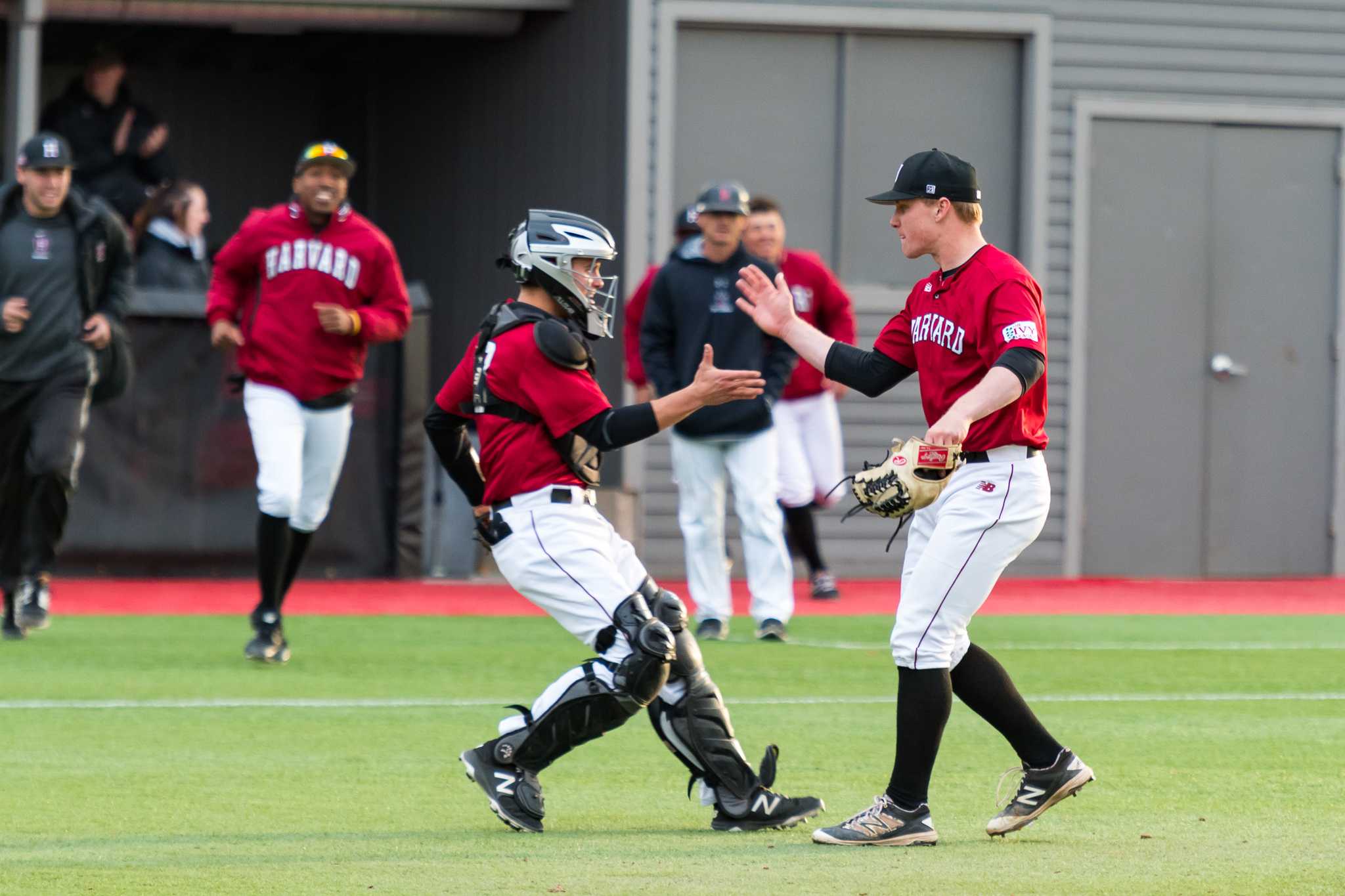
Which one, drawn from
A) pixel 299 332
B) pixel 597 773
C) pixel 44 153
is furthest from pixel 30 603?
pixel 597 773

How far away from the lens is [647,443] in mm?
14352

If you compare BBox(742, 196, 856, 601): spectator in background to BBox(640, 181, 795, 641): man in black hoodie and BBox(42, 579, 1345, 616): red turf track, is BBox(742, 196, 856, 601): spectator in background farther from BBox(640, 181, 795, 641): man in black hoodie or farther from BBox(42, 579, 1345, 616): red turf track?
BBox(42, 579, 1345, 616): red turf track

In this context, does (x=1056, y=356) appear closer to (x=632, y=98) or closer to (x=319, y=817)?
(x=632, y=98)

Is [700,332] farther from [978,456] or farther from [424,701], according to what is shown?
[978,456]

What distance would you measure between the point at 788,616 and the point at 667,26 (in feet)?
17.6

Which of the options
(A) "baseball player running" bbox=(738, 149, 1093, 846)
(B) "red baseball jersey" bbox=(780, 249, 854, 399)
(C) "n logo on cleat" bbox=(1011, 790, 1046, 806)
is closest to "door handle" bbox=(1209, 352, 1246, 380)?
(B) "red baseball jersey" bbox=(780, 249, 854, 399)

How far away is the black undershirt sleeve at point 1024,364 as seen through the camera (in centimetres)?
532

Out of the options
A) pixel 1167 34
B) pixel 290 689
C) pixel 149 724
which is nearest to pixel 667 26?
pixel 1167 34

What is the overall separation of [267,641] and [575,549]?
157 inches

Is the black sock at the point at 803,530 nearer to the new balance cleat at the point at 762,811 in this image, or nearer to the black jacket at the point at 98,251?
the black jacket at the point at 98,251

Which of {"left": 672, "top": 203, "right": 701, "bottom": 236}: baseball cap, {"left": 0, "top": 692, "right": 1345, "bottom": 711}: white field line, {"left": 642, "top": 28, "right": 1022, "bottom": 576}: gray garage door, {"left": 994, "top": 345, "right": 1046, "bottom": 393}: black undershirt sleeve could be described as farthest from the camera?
{"left": 642, "top": 28, "right": 1022, "bottom": 576}: gray garage door

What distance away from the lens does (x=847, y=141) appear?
14695 mm

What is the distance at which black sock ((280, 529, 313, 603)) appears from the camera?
9398mm

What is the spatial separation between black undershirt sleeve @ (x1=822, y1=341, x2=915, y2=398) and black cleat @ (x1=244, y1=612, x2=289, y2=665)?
4.08 m
